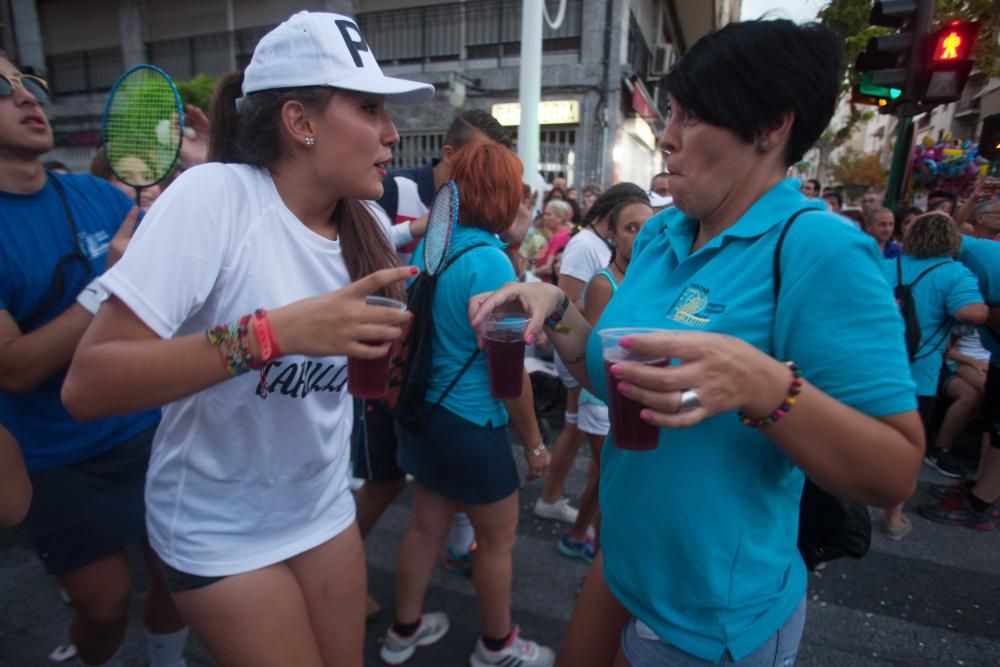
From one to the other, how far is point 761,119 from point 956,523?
4.47 meters

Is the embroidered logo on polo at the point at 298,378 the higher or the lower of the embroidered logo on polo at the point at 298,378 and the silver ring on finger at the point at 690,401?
the lower

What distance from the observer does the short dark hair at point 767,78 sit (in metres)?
1.24

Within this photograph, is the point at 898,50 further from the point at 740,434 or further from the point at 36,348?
the point at 36,348

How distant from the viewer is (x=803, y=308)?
3.60ft

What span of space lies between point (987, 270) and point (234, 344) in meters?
5.35

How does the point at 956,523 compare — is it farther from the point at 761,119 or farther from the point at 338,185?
the point at 338,185

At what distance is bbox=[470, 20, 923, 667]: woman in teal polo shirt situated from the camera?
39.8 inches

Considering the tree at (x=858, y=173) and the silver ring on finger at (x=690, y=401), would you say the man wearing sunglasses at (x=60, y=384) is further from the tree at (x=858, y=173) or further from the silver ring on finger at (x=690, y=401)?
the tree at (x=858, y=173)

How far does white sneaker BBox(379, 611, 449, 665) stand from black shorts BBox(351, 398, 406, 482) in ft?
2.41

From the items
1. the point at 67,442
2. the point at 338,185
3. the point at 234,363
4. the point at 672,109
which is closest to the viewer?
the point at 234,363

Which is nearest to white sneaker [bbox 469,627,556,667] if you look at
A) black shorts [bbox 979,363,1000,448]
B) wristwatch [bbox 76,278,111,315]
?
wristwatch [bbox 76,278,111,315]

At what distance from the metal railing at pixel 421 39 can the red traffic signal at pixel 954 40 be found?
9.93 metres

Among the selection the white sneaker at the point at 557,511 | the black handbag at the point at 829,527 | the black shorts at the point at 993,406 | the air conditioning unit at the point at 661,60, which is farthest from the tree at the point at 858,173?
the black handbag at the point at 829,527

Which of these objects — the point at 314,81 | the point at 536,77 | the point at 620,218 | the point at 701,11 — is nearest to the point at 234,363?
the point at 314,81
